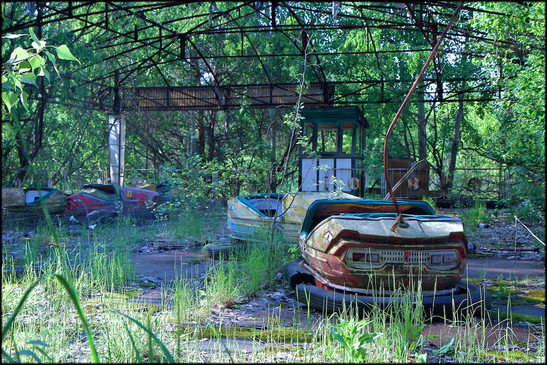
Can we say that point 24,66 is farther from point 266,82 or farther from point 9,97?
point 266,82

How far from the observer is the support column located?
17125 millimetres

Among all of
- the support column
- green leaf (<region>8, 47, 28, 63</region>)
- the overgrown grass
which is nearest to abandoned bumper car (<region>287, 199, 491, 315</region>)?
the overgrown grass

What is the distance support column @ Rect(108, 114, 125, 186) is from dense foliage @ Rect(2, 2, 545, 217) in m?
0.63

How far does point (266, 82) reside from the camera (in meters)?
20.1

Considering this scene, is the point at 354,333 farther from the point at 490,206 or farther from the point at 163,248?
the point at 490,206

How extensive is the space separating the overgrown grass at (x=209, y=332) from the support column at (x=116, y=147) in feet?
40.9

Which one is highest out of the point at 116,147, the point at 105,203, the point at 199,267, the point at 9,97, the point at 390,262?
the point at 116,147

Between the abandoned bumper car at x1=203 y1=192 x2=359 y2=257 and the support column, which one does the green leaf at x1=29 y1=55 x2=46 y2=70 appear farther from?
the support column

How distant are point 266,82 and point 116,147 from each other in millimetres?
6550

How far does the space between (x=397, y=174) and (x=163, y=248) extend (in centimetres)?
994

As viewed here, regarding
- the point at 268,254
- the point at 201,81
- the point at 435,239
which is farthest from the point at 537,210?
the point at 201,81

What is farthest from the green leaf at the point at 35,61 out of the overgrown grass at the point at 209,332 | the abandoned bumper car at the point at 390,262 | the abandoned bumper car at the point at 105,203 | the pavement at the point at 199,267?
the abandoned bumper car at the point at 105,203

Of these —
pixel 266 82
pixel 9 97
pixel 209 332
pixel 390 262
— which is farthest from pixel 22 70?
pixel 266 82

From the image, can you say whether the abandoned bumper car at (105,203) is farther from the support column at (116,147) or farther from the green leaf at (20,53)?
the green leaf at (20,53)
